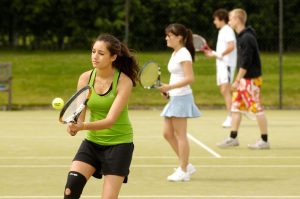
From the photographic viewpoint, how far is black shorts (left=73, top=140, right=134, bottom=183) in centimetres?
738

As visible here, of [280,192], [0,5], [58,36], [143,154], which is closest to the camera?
[280,192]

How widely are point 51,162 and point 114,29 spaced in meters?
26.4

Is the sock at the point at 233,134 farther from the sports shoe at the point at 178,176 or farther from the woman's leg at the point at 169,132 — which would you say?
the sports shoe at the point at 178,176

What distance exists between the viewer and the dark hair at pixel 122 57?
7.35 m

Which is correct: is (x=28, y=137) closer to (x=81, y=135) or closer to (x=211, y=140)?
(x=81, y=135)

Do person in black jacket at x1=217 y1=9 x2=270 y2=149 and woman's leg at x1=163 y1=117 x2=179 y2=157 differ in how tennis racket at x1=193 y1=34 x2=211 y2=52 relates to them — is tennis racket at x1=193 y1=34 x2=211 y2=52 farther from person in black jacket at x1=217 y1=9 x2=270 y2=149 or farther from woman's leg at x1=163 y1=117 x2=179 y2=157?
woman's leg at x1=163 y1=117 x2=179 y2=157

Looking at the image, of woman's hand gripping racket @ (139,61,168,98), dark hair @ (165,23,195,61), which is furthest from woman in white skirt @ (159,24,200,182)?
woman's hand gripping racket @ (139,61,168,98)

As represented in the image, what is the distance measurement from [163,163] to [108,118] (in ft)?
16.4

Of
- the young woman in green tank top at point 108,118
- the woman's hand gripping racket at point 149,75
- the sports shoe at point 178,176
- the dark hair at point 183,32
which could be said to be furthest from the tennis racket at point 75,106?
the sports shoe at point 178,176

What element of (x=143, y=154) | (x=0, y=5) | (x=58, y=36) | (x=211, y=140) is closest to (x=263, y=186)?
(x=143, y=154)

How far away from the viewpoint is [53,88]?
24.2 meters

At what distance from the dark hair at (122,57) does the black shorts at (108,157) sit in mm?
523

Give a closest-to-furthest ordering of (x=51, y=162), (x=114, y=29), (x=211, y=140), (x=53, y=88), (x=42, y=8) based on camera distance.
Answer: (x=51, y=162) < (x=211, y=140) < (x=53, y=88) < (x=114, y=29) < (x=42, y=8)

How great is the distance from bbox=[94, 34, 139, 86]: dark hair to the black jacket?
5.94 m
